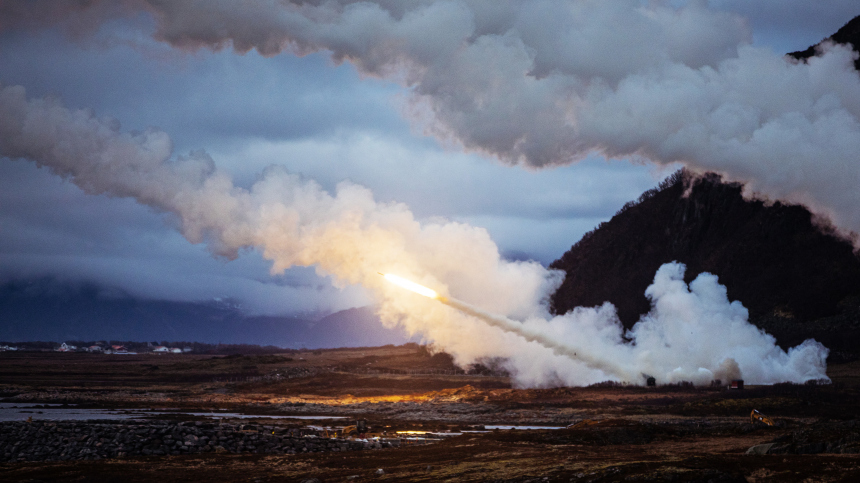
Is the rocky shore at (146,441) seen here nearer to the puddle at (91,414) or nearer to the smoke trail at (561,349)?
the puddle at (91,414)

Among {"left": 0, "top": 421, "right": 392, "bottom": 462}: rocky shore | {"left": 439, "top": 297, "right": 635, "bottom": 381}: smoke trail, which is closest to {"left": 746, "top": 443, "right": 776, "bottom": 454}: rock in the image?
{"left": 0, "top": 421, "right": 392, "bottom": 462}: rocky shore

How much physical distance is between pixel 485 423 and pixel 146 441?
1579 inches

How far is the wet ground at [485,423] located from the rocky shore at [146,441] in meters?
2.83

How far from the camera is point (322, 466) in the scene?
51.2 metres

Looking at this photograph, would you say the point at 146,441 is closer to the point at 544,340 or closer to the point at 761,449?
the point at 761,449

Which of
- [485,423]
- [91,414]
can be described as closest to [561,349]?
[485,423]

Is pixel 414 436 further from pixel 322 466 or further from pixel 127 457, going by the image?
pixel 127 457

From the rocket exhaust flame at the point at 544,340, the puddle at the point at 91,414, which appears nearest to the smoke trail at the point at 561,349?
the rocket exhaust flame at the point at 544,340

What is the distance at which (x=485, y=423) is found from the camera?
86188 millimetres

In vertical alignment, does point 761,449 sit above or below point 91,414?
above

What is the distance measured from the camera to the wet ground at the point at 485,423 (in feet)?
139

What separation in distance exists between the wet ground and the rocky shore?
283cm

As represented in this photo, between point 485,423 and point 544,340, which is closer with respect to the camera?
point 485,423

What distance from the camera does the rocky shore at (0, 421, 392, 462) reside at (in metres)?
56.3
